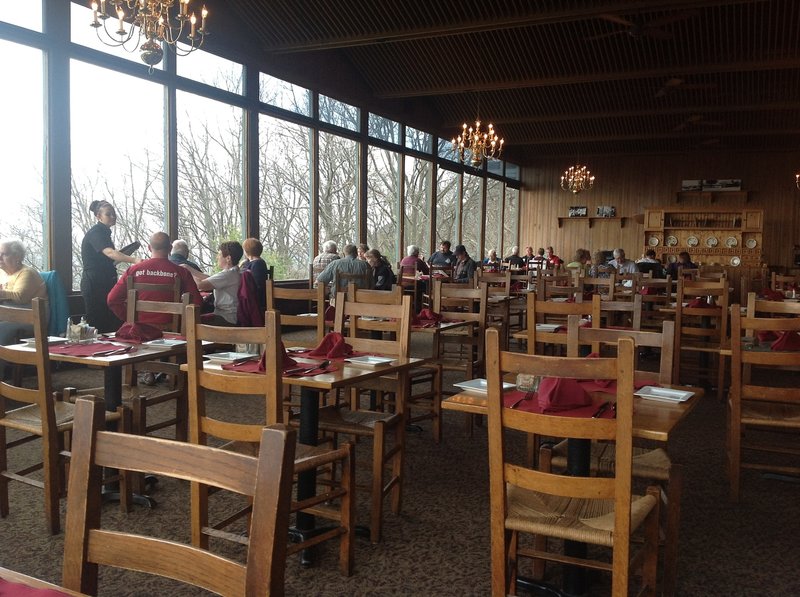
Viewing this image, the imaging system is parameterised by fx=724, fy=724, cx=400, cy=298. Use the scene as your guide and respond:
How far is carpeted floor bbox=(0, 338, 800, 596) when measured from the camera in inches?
109

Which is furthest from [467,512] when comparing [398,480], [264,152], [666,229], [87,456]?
[666,229]

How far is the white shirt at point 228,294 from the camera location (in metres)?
6.11

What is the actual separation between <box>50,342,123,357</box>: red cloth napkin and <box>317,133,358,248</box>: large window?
7.46m

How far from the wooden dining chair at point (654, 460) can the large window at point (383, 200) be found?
9.70 m

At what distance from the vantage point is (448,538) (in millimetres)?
3211

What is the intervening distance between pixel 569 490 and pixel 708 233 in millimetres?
17093

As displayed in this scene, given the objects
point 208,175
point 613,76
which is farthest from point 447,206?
point 208,175

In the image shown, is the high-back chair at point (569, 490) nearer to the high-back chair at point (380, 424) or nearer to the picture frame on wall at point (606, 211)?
the high-back chair at point (380, 424)

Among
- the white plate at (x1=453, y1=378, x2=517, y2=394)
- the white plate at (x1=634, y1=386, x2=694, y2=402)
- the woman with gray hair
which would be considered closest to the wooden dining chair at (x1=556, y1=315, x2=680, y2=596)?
the white plate at (x1=634, y1=386, x2=694, y2=402)

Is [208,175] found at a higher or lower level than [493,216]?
lower

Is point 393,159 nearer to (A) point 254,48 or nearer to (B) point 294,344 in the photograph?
(A) point 254,48

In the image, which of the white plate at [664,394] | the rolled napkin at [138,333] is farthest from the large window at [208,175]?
the white plate at [664,394]

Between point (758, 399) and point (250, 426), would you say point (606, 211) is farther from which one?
point (250, 426)

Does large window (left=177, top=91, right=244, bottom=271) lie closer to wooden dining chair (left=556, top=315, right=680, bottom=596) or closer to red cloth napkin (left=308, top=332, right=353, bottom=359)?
red cloth napkin (left=308, top=332, right=353, bottom=359)
